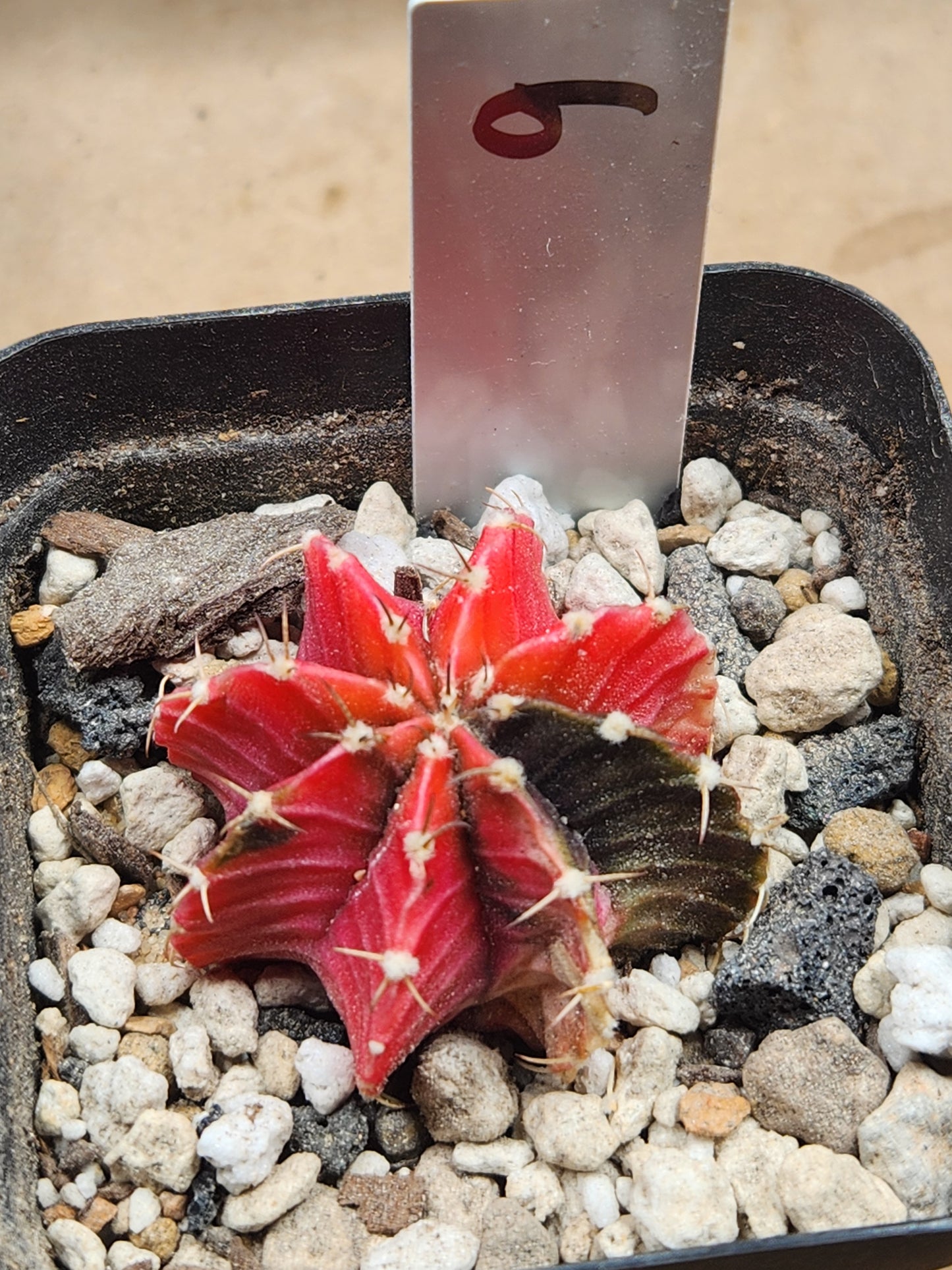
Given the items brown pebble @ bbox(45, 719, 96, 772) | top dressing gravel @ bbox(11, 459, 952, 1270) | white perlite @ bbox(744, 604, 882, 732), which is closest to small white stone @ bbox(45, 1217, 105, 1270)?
top dressing gravel @ bbox(11, 459, 952, 1270)

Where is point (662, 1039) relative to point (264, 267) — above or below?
below

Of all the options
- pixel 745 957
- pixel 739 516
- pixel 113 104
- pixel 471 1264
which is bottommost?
pixel 471 1264

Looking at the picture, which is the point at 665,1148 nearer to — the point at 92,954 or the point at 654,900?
the point at 654,900

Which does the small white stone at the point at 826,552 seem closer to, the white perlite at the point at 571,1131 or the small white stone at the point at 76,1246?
the white perlite at the point at 571,1131

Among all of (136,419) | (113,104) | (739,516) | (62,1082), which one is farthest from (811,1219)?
(113,104)

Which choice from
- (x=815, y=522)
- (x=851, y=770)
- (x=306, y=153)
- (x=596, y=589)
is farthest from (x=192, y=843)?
(x=306, y=153)

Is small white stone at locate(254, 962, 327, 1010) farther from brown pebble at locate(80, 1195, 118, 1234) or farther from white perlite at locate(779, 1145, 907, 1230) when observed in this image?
white perlite at locate(779, 1145, 907, 1230)
